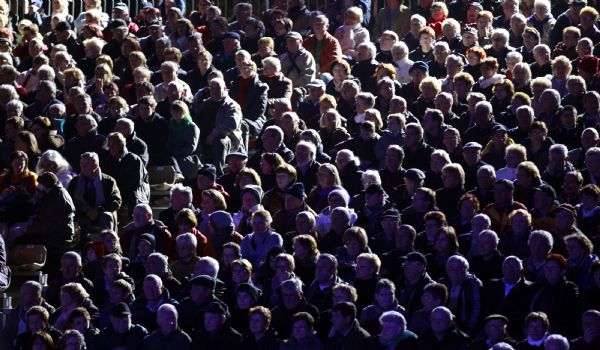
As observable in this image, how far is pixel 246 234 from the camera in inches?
682

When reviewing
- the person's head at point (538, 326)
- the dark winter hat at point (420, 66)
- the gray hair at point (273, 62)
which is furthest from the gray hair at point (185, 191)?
the person's head at point (538, 326)

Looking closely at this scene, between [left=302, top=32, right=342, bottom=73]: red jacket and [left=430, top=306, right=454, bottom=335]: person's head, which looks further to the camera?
[left=302, top=32, right=342, bottom=73]: red jacket

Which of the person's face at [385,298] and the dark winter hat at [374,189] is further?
the dark winter hat at [374,189]

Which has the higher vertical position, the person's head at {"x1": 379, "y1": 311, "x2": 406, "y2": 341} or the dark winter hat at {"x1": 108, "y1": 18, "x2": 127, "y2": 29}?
the person's head at {"x1": 379, "y1": 311, "x2": 406, "y2": 341}

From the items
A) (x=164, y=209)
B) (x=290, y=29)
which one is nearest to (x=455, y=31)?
(x=290, y=29)

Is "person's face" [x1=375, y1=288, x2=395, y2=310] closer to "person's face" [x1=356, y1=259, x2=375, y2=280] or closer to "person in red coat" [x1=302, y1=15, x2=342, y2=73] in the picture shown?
"person's face" [x1=356, y1=259, x2=375, y2=280]

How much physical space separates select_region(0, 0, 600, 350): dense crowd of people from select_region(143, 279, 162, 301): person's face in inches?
0.5

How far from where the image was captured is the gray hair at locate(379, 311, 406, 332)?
1488 cm

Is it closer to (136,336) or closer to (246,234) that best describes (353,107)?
(246,234)

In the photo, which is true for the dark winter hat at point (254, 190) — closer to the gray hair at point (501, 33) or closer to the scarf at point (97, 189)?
the scarf at point (97, 189)

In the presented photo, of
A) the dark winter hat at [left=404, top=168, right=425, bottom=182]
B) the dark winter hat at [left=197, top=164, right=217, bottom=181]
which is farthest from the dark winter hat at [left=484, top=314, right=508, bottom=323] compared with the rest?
the dark winter hat at [left=197, top=164, right=217, bottom=181]

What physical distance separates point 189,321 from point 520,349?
295 centimetres

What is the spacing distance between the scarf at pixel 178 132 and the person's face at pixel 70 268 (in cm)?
301

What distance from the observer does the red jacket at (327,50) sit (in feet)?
71.5
